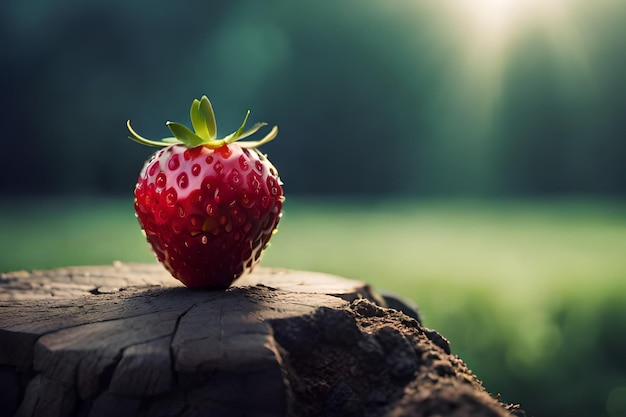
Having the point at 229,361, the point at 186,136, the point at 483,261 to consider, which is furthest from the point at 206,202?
the point at 483,261

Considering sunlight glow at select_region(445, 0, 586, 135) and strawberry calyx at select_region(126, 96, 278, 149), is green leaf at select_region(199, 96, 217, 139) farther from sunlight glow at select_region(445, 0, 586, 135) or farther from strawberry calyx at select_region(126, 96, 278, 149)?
sunlight glow at select_region(445, 0, 586, 135)

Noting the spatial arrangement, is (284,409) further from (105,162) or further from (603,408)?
(105,162)

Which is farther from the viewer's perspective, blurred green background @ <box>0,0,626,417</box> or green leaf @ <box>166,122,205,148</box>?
blurred green background @ <box>0,0,626,417</box>

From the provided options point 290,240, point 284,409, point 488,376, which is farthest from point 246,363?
point 290,240

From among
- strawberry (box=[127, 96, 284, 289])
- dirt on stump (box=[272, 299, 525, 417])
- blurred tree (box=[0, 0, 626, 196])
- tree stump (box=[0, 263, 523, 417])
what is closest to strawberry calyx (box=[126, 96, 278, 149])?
strawberry (box=[127, 96, 284, 289])

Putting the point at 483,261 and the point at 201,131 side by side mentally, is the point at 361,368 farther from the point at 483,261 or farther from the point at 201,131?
the point at 483,261

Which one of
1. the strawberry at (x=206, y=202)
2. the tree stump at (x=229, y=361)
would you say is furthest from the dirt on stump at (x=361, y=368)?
the strawberry at (x=206, y=202)
